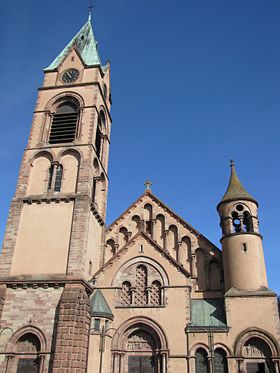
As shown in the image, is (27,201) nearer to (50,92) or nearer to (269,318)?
(50,92)

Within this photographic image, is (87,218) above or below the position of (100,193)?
below

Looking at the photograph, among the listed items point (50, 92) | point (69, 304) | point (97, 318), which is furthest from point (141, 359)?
point (50, 92)

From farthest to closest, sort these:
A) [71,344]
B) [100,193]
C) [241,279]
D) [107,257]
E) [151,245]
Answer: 1. [100,193]
2. [107,257]
3. [151,245]
4. [241,279]
5. [71,344]

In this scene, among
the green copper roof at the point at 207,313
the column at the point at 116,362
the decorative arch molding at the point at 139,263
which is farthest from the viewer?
the decorative arch molding at the point at 139,263

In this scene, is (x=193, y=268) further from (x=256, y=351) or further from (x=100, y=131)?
(x=100, y=131)

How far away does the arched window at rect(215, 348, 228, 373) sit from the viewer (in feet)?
76.8

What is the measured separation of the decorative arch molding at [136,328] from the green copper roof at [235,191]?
35.1 feet

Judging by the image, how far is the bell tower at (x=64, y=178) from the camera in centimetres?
2645

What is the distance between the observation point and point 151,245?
92.8ft

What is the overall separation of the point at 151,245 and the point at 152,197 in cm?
546

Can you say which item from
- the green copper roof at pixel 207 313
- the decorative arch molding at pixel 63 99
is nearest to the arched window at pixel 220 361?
the green copper roof at pixel 207 313

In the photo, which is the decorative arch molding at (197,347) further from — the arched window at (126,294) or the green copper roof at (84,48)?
the green copper roof at (84,48)

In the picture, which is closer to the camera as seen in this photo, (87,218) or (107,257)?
(87,218)

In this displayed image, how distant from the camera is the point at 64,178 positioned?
29.8 metres
